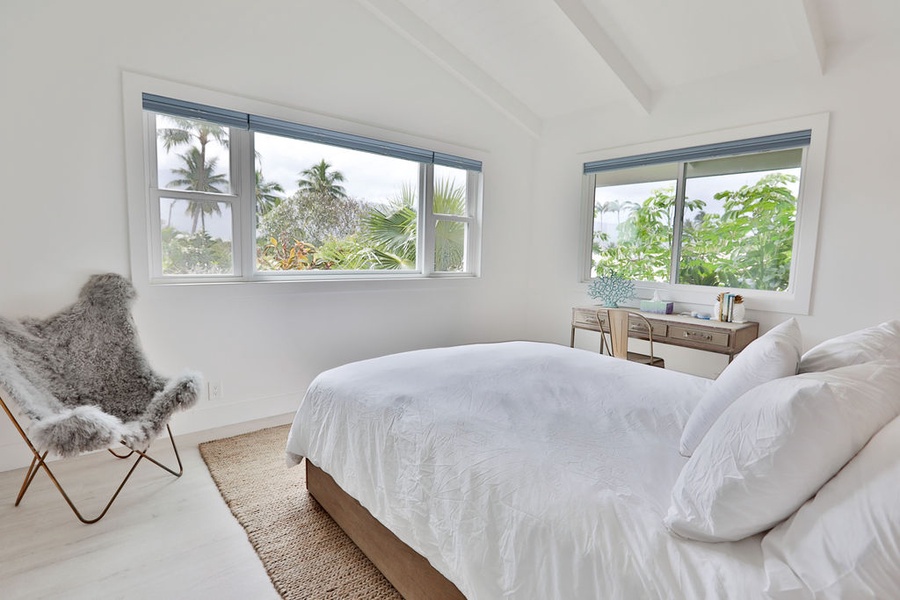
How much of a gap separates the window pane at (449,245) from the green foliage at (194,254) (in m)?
1.71

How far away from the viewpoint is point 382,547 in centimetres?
156

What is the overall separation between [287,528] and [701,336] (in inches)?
111

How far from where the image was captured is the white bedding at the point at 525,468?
886mm

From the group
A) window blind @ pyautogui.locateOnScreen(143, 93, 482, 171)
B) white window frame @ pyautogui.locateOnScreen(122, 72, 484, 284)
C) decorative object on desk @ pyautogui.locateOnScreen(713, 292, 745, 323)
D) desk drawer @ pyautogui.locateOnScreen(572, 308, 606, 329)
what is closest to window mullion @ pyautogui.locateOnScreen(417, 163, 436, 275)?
white window frame @ pyautogui.locateOnScreen(122, 72, 484, 284)

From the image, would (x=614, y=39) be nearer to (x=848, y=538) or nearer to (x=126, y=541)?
(x=848, y=538)

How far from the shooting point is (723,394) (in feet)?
4.03

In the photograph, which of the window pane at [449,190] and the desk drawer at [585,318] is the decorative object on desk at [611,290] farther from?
the window pane at [449,190]

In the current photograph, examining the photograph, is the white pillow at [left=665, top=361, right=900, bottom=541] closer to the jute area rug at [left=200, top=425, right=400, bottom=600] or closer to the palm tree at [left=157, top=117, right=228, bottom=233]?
the jute area rug at [left=200, top=425, right=400, bottom=600]

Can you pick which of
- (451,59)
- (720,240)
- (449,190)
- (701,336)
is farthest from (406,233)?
(720,240)

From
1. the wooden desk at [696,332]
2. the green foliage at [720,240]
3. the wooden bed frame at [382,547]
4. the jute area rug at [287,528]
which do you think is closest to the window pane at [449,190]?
the green foliage at [720,240]

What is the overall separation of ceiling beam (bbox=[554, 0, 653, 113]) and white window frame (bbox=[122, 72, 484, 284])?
1.32 metres

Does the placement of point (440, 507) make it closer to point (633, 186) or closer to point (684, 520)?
point (684, 520)

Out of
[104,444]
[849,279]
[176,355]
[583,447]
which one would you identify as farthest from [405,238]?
[849,279]

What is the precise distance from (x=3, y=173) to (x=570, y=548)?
2924mm
